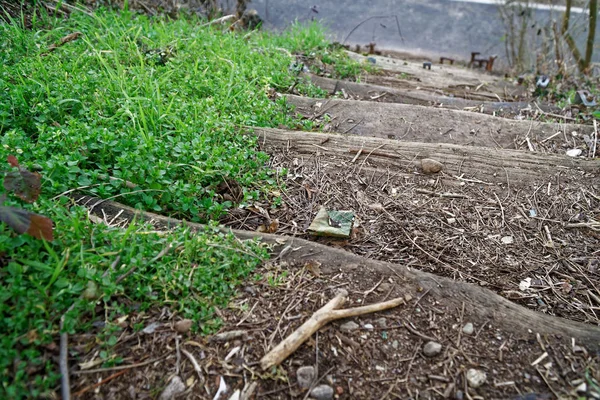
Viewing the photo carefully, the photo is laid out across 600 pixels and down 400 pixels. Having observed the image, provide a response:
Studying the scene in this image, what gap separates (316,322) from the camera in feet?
5.50

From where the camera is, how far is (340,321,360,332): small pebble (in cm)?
171

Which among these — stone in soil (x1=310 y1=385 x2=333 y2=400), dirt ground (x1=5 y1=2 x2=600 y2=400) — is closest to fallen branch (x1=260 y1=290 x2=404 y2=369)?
dirt ground (x1=5 y1=2 x2=600 y2=400)

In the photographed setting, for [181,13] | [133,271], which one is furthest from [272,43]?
[133,271]

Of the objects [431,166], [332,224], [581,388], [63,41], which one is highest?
[63,41]

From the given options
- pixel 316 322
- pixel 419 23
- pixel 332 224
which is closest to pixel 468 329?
pixel 316 322

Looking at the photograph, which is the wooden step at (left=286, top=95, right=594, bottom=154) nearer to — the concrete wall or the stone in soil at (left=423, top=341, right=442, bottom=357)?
the stone in soil at (left=423, top=341, right=442, bottom=357)

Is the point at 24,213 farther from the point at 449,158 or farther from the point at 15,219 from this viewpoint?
the point at 449,158

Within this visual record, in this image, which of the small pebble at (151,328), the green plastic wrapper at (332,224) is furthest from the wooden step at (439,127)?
the small pebble at (151,328)

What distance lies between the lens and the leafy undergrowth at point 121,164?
158 centimetres

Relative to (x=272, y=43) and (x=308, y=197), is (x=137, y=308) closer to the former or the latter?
(x=308, y=197)

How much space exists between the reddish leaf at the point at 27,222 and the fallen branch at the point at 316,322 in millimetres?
945

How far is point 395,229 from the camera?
7.95 feet

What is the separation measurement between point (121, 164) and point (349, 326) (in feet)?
4.56

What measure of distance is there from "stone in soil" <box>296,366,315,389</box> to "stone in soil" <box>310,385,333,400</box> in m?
0.03
